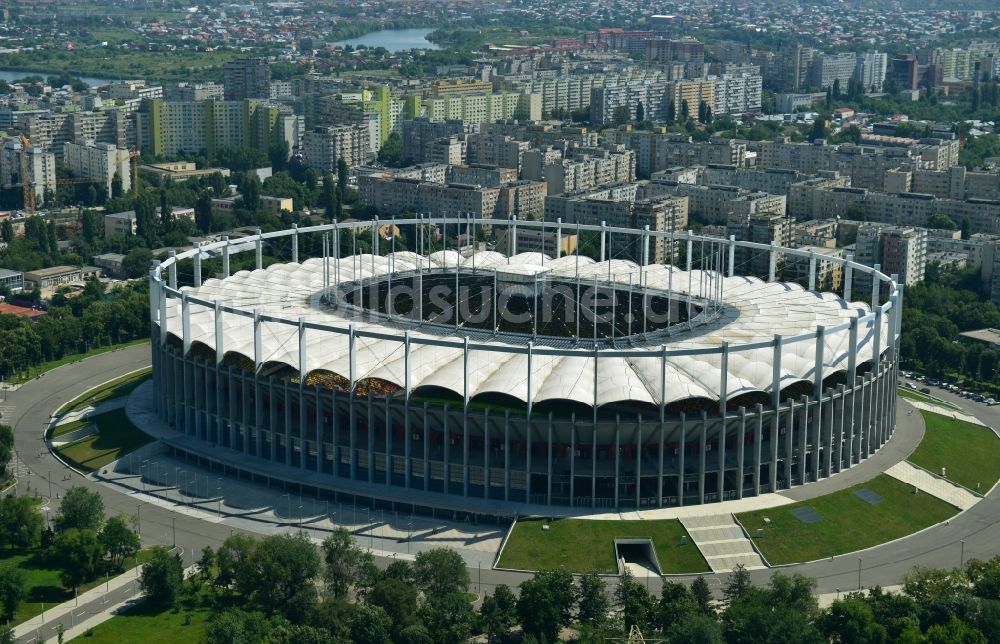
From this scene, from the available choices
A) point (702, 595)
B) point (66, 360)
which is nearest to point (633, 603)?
point (702, 595)

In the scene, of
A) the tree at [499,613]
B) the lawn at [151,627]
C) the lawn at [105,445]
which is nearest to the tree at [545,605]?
the tree at [499,613]

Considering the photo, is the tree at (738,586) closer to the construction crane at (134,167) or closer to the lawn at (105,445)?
the lawn at (105,445)

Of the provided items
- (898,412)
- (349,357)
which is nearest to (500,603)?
(349,357)

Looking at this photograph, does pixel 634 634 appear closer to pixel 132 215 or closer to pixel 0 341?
pixel 0 341

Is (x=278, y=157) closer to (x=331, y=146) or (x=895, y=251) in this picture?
(x=331, y=146)

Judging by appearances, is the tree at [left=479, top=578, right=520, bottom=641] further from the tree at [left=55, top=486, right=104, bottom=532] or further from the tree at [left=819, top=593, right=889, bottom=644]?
the tree at [left=55, top=486, right=104, bottom=532]
